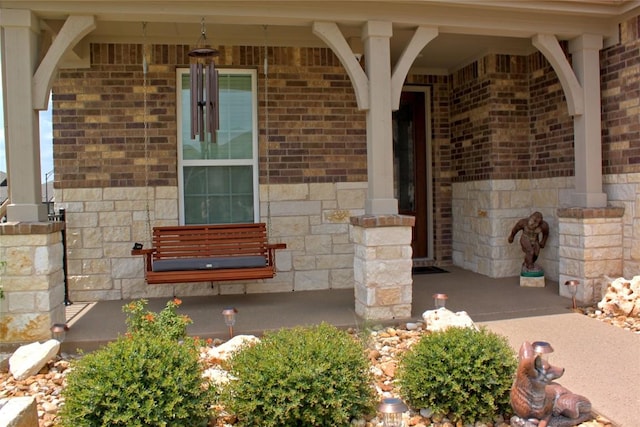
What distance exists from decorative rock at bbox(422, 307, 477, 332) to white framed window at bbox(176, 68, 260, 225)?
2555 mm

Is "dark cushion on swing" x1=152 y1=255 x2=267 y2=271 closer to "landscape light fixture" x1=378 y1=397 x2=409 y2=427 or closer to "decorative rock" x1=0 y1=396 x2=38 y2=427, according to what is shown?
"decorative rock" x1=0 y1=396 x2=38 y2=427

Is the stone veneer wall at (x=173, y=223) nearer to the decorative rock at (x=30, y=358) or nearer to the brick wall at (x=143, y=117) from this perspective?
the brick wall at (x=143, y=117)

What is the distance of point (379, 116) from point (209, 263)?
2.17 meters

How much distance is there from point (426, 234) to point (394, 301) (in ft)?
9.88

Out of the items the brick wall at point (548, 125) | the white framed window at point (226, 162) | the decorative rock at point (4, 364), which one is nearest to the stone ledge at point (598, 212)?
the brick wall at point (548, 125)

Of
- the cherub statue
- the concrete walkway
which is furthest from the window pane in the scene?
the cherub statue

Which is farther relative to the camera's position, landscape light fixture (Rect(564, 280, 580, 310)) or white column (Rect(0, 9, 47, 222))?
landscape light fixture (Rect(564, 280, 580, 310))

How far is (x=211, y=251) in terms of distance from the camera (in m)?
5.80

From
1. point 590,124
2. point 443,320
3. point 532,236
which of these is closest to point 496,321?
point 443,320

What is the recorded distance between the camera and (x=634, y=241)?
219 inches

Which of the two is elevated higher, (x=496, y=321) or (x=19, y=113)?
(x=19, y=113)

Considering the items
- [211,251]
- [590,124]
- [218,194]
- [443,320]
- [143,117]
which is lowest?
[443,320]

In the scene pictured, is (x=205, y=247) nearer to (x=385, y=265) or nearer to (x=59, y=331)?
(x=59, y=331)

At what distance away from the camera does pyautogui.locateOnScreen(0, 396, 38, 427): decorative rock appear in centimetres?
272
